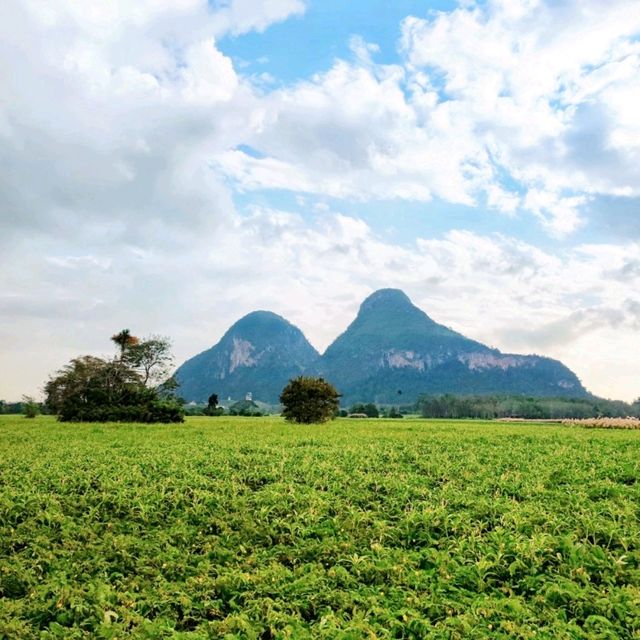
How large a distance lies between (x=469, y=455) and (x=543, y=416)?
3379 inches

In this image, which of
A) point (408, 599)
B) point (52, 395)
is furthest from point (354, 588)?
point (52, 395)

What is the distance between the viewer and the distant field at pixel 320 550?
609 cm

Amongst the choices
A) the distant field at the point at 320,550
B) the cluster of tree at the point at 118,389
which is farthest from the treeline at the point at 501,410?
the distant field at the point at 320,550

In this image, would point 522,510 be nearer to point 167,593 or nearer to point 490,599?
point 490,599

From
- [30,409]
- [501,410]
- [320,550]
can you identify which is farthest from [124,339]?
[501,410]

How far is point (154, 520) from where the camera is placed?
919cm

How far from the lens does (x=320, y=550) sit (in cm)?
788

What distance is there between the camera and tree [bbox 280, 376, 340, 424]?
38.8 m

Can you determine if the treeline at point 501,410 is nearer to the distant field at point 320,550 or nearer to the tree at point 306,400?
the tree at point 306,400

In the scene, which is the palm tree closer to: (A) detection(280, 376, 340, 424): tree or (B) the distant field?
(A) detection(280, 376, 340, 424): tree

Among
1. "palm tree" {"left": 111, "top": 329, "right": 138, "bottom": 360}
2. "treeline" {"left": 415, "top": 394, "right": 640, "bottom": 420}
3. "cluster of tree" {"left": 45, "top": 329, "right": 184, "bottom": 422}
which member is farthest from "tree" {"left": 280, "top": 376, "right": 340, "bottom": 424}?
"treeline" {"left": 415, "top": 394, "right": 640, "bottom": 420}

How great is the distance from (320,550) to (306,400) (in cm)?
3097

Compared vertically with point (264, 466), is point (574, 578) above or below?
below

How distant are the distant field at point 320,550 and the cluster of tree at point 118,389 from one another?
84.4ft
